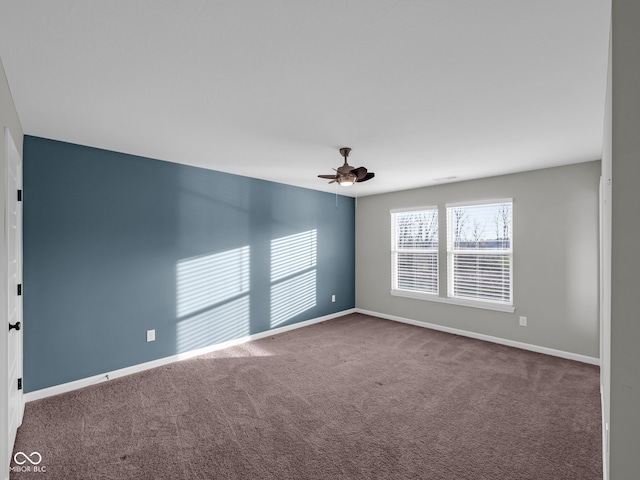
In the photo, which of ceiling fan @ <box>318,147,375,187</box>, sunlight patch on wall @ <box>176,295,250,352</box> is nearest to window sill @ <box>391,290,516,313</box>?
sunlight patch on wall @ <box>176,295,250,352</box>

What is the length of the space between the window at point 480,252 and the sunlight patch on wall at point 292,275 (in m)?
2.28

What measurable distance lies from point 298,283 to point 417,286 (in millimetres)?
2085

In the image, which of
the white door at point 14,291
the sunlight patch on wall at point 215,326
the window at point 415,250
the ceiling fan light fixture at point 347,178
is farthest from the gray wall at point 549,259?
the white door at point 14,291

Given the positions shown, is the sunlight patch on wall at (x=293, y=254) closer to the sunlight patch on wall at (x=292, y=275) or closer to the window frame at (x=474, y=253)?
the sunlight patch on wall at (x=292, y=275)

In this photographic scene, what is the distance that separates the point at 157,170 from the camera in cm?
388

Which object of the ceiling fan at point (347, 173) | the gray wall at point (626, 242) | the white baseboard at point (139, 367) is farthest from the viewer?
the ceiling fan at point (347, 173)

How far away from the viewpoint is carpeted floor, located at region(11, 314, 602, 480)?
7.04 ft

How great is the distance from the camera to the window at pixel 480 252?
4695 millimetres

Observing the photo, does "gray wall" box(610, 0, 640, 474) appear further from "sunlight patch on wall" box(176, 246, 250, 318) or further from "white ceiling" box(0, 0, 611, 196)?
"sunlight patch on wall" box(176, 246, 250, 318)

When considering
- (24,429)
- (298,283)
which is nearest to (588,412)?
(298,283)

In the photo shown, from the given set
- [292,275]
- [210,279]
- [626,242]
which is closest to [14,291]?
[210,279]

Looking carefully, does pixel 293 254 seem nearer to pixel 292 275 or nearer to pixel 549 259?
pixel 292 275

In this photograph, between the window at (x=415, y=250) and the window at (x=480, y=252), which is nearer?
the window at (x=480, y=252)

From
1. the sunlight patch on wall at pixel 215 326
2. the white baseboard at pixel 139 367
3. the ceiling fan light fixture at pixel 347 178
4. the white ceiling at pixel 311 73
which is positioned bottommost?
the white baseboard at pixel 139 367
